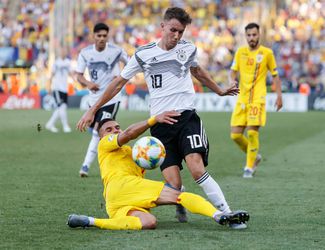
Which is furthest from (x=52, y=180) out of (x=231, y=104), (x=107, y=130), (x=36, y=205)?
(x=231, y=104)

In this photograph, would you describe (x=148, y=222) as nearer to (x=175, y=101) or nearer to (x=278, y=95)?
(x=175, y=101)

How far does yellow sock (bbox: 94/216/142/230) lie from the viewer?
7.98 meters

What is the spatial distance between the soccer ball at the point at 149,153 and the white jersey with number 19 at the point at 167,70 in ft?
1.58

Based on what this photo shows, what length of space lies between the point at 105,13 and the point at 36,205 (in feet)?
123

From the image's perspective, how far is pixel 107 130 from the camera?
28.8 ft

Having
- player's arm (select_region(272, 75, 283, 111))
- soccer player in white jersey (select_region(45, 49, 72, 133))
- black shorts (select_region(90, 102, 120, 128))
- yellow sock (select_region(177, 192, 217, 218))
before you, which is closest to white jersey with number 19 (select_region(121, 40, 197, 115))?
yellow sock (select_region(177, 192, 217, 218))

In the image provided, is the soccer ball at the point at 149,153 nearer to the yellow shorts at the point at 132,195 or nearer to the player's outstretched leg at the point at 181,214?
the yellow shorts at the point at 132,195

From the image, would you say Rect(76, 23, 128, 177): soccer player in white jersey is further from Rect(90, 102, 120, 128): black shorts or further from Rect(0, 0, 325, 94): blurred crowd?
Rect(0, 0, 325, 94): blurred crowd

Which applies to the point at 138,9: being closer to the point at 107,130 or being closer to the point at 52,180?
the point at 52,180

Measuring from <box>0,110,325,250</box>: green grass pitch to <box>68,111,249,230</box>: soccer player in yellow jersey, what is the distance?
118 mm

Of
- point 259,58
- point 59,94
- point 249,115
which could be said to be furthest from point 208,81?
point 59,94

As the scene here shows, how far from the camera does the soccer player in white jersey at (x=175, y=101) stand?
830 centimetres

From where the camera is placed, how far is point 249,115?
13.3 m

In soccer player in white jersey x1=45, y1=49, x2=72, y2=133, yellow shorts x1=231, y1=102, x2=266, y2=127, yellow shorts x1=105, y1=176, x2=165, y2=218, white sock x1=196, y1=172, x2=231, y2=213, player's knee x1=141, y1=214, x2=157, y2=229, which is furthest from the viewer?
soccer player in white jersey x1=45, y1=49, x2=72, y2=133
